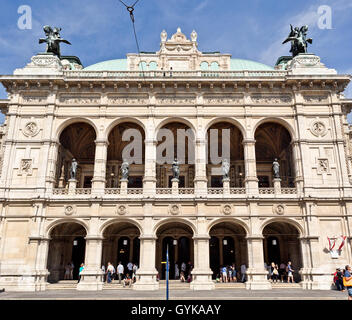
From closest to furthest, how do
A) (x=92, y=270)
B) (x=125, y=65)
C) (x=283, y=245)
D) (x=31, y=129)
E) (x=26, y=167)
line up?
1. (x=92, y=270)
2. (x=26, y=167)
3. (x=31, y=129)
4. (x=283, y=245)
5. (x=125, y=65)

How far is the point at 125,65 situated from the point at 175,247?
18.2 meters

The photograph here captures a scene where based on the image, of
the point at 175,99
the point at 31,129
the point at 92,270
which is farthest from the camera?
the point at 175,99

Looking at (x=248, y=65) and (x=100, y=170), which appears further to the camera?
(x=248, y=65)

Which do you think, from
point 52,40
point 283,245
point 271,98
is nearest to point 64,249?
point 52,40

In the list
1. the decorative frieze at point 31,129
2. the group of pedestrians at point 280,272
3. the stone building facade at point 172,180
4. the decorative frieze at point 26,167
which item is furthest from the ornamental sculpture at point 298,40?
the decorative frieze at point 26,167

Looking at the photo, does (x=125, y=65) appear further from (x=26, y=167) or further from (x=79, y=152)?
(x=26, y=167)

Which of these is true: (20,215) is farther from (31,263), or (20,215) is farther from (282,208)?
(282,208)

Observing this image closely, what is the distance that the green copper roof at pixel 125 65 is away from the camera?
1189 inches

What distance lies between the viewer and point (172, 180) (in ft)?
74.4

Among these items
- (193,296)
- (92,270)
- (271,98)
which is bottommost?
(193,296)

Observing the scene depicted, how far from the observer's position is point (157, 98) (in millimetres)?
24312

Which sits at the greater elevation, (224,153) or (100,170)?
(224,153)

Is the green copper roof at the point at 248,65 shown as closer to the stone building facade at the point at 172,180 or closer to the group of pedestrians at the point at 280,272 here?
the stone building facade at the point at 172,180
